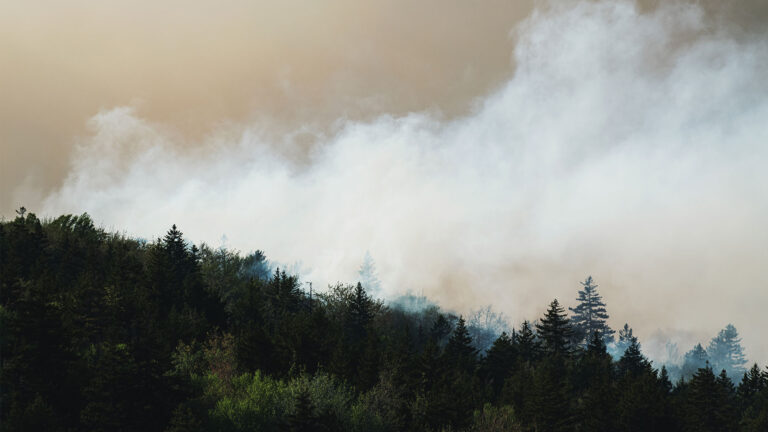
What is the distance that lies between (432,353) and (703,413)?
37.6m

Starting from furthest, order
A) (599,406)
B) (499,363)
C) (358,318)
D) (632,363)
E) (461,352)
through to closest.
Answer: (632,363) < (358,318) < (461,352) < (499,363) < (599,406)

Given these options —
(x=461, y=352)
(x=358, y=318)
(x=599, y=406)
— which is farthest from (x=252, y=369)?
(x=358, y=318)

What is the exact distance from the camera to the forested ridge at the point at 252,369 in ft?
142

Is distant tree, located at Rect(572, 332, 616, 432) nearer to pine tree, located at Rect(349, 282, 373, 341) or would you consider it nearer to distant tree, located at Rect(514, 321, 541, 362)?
distant tree, located at Rect(514, 321, 541, 362)

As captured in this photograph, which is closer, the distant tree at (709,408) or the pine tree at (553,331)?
the distant tree at (709,408)

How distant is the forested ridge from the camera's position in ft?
142

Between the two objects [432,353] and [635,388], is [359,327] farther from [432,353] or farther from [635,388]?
[635,388]

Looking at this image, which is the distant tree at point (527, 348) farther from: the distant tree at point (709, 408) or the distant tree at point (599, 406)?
the distant tree at point (709, 408)

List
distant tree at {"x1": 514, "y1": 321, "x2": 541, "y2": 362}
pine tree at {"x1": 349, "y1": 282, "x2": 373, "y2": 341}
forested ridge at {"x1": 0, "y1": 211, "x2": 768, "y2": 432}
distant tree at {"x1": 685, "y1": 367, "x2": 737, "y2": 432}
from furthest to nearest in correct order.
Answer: pine tree at {"x1": 349, "y1": 282, "x2": 373, "y2": 341}, distant tree at {"x1": 514, "y1": 321, "x2": 541, "y2": 362}, distant tree at {"x1": 685, "y1": 367, "x2": 737, "y2": 432}, forested ridge at {"x1": 0, "y1": 211, "x2": 768, "y2": 432}

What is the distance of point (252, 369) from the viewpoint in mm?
62156

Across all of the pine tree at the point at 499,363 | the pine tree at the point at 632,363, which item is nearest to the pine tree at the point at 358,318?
the pine tree at the point at 499,363

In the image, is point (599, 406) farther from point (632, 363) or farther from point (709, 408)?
point (632, 363)

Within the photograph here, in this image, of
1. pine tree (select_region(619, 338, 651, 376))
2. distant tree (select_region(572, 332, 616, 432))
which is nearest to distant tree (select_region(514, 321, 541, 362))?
distant tree (select_region(572, 332, 616, 432))

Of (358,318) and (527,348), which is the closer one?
(527,348)
